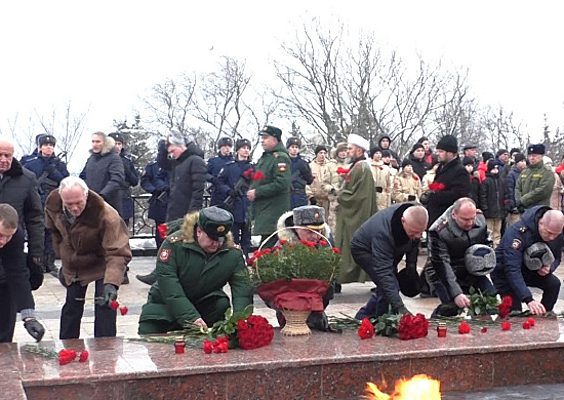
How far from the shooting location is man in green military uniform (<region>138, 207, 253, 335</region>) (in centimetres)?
636

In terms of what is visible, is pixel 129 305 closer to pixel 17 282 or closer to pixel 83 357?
pixel 17 282

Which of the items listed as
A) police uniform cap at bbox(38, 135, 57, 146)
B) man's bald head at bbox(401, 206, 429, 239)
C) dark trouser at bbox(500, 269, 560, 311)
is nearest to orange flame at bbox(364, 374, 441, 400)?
man's bald head at bbox(401, 206, 429, 239)

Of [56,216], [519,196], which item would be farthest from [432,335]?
[519,196]

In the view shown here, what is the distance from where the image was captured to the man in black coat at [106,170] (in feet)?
35.0

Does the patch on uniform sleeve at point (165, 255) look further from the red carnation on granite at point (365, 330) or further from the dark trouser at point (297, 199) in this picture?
the dark trouser at point (297, 199)

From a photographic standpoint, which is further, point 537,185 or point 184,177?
point 537,185

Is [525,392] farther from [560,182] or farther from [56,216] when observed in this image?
[560,182]

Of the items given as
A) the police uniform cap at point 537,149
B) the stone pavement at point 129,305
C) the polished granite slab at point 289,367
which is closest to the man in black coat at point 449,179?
the stone pavement at point 129,305

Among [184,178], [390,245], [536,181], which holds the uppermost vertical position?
[536,181]

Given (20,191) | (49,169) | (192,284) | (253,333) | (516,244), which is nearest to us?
(253,333)

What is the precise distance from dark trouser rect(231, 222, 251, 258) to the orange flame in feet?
24.0

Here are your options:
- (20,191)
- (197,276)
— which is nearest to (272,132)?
(20,191)

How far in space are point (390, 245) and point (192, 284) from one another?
160cm

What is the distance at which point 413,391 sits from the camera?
5.04 meters
